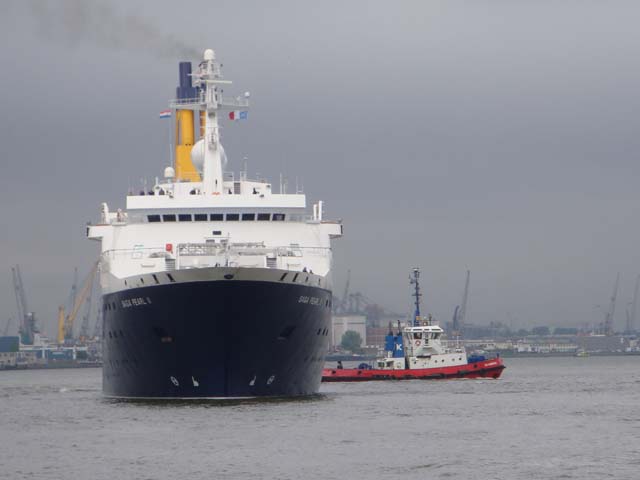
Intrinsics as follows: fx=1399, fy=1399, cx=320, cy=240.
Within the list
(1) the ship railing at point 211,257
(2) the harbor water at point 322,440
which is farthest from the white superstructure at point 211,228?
(2) the harbor water at point 322,440

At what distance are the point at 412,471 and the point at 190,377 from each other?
18.9 metres

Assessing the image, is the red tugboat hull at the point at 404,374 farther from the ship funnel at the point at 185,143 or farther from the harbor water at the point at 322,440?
the harbor water at the point at 322,440

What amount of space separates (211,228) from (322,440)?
19179mm

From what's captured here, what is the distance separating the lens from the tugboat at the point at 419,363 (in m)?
95.8

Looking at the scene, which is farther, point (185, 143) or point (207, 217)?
point (185, 143)

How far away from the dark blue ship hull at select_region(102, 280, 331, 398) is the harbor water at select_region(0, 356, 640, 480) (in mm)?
→ 1007

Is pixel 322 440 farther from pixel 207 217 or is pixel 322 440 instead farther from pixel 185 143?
pixel 185 143

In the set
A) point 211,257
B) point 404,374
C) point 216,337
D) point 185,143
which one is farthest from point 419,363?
point 216,337

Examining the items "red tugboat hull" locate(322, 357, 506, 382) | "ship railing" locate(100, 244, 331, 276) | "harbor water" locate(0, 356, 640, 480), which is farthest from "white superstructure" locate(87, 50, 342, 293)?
"red tugboat hull" locate(322, 357, 506, 382)

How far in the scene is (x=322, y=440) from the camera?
1785 inches

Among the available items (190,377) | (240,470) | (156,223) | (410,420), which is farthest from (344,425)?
(156,223)

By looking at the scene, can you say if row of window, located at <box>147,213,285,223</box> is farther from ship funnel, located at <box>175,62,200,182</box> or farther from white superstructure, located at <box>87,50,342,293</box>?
ship funnel, located at <box>175,62,200,182</box>

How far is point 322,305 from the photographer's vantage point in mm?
60625

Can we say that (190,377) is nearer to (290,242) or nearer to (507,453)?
(290,242)
